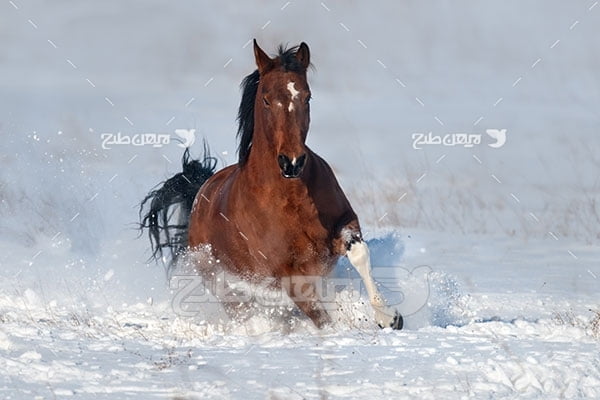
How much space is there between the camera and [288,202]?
25.0 feet

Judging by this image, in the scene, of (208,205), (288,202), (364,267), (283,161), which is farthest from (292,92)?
(208,205)

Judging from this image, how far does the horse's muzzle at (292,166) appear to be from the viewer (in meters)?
6.98

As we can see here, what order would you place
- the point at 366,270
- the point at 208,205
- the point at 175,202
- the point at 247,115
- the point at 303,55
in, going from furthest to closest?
1. the point at 175,202
2. the point at 208,205
3. the point at 247,115
4. the point at 303,55
5. the point at 366,270

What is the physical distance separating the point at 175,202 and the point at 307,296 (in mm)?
4037

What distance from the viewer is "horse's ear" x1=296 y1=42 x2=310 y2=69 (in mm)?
7764

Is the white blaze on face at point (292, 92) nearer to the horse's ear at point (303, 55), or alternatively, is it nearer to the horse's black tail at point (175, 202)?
the horse's ear at point (303, 55)

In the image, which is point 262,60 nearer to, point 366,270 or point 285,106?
point 285,106

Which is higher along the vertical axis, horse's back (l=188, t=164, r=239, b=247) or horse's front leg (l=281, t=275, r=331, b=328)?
horse's back (l=188, t=164, r=239, b=247)

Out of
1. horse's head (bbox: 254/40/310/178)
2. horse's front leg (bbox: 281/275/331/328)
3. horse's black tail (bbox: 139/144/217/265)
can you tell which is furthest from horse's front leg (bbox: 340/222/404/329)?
horse's black tail (bbox: 139/144/217/265)

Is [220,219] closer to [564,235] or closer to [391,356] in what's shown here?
[391,356]

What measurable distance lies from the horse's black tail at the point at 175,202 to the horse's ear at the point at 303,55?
3.81 metres

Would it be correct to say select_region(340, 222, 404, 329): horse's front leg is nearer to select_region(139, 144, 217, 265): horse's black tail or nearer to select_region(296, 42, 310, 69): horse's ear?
select_region(296, 42, 310, 69): horse's ear

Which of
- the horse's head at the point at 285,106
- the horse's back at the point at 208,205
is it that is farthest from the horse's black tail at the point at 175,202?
the horse's head at the point at 285,106

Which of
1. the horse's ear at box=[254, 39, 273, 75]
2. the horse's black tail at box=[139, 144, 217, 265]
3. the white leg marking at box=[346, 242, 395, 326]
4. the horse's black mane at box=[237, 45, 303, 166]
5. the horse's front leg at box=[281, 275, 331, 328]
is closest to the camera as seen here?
the white leg marking at box=[346, 242, 395, 326]
